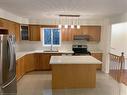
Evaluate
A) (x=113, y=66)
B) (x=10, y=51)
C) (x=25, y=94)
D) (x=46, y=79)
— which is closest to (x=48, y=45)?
(x=46, y=79)

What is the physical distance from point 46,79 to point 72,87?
138cm

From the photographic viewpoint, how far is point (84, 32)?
7648 millimetres

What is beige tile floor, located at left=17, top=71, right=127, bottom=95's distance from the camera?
4617mm

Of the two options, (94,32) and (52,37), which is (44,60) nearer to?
(52,37)

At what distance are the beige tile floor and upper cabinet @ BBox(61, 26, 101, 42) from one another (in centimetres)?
217

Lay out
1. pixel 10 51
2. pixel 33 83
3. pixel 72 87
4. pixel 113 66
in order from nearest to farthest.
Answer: pixel 10 51 < pixel 72 87 < pixel 33 83 < pixel 113 66

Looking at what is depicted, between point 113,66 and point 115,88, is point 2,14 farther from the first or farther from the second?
point 113,66

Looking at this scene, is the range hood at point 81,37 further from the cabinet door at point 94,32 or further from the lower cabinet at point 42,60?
the lower cabinet at point 42,60

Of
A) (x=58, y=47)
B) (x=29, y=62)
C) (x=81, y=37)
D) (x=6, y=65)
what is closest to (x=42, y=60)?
(x=29, y=62)

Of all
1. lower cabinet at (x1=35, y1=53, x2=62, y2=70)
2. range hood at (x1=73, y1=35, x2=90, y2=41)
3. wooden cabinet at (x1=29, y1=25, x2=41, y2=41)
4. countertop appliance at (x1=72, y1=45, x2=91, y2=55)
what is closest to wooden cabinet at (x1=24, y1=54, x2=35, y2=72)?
lower cabinet at (x1=35, y1=53, x2=62, y2=70)

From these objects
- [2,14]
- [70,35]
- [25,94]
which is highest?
[2,14]

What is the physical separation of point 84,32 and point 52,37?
5.17 feet

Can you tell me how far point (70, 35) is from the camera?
25.0 ft

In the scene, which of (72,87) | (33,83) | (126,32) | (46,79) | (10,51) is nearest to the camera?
(10,51)
